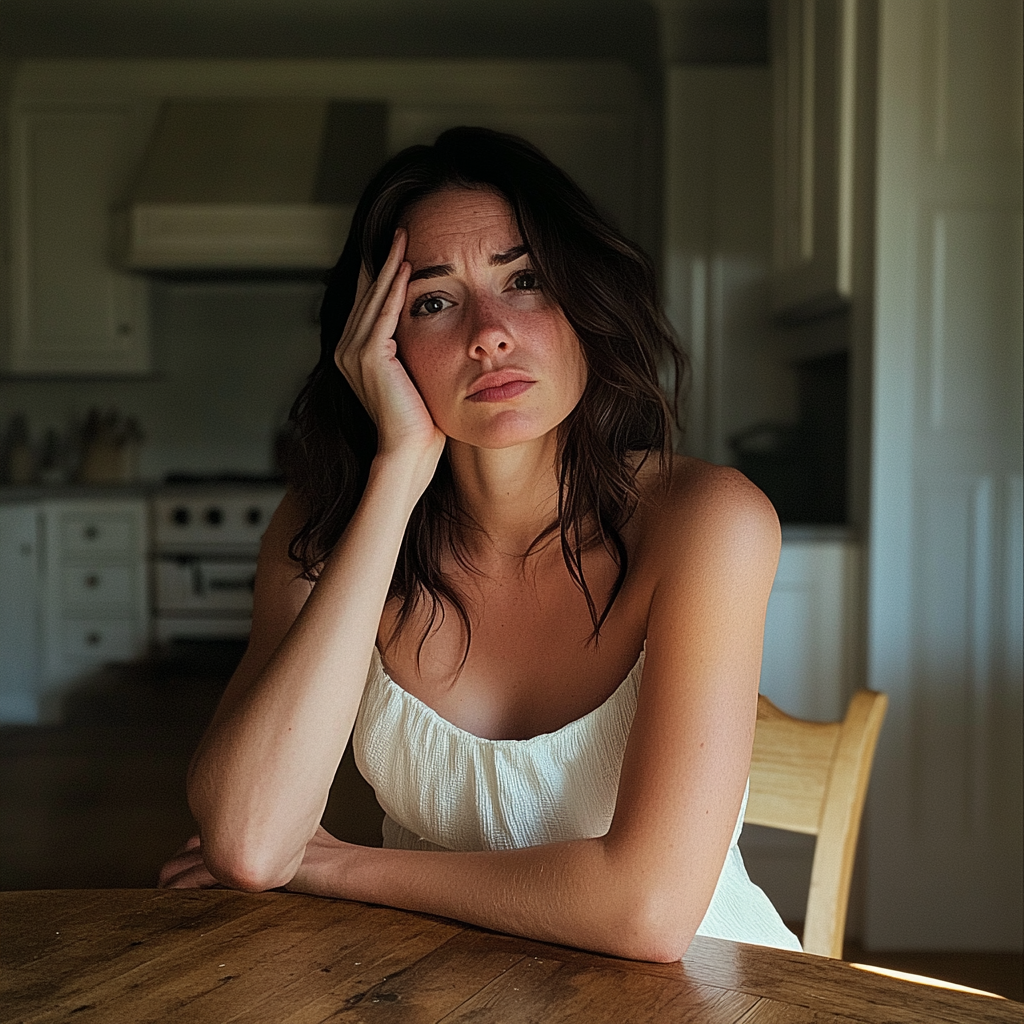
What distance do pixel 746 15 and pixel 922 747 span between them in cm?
251

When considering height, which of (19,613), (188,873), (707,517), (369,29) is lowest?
(19,613)

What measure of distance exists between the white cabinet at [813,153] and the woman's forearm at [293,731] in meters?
1.96

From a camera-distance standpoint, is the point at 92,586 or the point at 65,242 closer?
the point at 92,586

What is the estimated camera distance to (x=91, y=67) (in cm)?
505

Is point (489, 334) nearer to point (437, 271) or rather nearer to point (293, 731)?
point (437, 271)

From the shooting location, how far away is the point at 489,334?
1.17m

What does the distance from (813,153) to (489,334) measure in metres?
2.15

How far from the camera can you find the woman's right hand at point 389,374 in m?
1.23

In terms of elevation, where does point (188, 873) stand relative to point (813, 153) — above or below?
below

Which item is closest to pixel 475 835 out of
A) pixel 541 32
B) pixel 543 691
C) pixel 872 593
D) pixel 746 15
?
pixel 543 691

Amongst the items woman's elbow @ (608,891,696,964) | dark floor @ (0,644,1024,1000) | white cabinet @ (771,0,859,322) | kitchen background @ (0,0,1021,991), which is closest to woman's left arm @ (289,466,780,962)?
woman's elbow @ (608,891,696,964)

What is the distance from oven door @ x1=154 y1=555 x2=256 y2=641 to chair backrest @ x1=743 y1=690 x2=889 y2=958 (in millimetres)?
3777

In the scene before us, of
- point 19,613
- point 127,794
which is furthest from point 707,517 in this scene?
point 19,613

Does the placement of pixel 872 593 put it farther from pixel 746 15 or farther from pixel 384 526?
pixel 746 15
